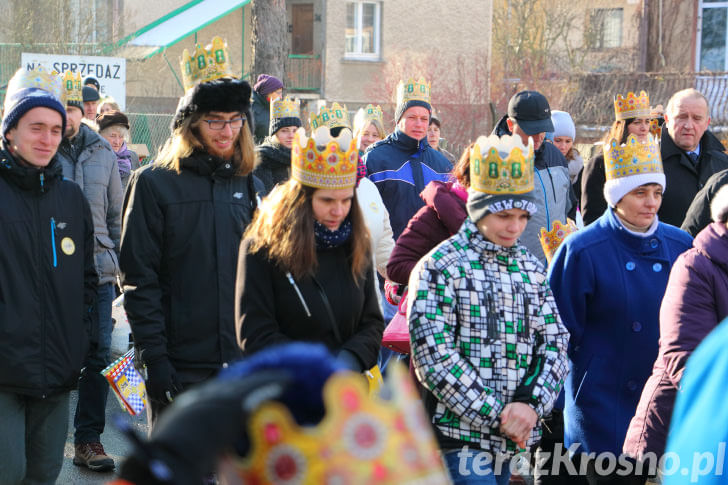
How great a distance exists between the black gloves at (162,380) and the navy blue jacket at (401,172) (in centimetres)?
306

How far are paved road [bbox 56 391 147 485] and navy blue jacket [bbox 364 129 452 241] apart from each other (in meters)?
2.32

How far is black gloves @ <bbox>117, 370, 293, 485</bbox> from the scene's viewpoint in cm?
136

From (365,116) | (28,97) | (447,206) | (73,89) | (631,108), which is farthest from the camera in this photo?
(365,116)

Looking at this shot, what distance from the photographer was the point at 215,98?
4.41 m

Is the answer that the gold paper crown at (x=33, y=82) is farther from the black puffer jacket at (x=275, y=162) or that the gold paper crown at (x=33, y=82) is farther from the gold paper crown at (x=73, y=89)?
the gold paper crown at (x=73, y=89)

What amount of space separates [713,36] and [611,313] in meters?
21.4

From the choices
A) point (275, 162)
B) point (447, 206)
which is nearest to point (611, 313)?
point (447, 206)

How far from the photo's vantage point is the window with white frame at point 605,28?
1341 inches

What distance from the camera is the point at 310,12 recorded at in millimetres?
31781

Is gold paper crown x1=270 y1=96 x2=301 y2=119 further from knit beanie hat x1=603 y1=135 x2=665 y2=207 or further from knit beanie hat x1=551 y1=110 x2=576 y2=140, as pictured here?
knit beanie hat x1=603 y1=135 x2=665 y2=207

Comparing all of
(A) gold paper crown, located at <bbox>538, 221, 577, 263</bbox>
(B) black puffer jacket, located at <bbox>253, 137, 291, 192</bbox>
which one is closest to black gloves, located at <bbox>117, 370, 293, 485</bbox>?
(A) gold paper crown, located at <bbox>538, 221, 577, 263</bbox>

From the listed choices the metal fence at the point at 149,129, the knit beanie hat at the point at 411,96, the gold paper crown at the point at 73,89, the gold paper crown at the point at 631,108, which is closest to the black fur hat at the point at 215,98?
the knit beanie hat at the point at 411,96

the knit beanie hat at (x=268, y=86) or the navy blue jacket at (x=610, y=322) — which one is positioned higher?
the knit beanie hat at (x=268, y=86)

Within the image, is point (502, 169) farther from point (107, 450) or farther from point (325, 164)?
point (107, 450)
